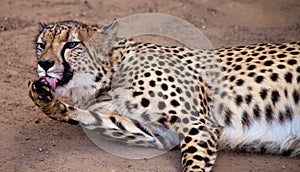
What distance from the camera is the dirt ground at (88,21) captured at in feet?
13.3

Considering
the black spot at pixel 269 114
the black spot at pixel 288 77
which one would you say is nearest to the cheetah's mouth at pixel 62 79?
the black spot at pixel 269 114

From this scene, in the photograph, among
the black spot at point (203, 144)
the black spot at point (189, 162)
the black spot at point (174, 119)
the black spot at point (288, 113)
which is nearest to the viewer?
the black spot at point (189, 162)

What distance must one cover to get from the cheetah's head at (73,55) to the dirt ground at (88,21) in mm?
391

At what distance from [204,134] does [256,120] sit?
390mm

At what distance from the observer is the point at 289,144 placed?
13.8ft

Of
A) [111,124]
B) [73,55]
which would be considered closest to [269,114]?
[111,124]

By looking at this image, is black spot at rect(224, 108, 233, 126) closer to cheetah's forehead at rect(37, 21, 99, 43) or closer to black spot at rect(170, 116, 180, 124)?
black spot at rect(170, 116, 180, 124)

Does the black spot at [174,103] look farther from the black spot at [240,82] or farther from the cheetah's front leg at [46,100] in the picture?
the cheetah's front leg at [46,100]

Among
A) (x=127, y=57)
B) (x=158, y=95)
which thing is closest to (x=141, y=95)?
(x=158, y=95)

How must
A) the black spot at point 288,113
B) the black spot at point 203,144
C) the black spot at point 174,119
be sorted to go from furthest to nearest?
the black spot at point 288,113
the black spot at point 174,119
the black spot at point 203,144

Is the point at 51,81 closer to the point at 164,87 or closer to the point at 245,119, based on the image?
the point at 164,87

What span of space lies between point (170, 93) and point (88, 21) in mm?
2377

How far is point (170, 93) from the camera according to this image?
13.8 ft

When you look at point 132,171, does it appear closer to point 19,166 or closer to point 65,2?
point 19,166
